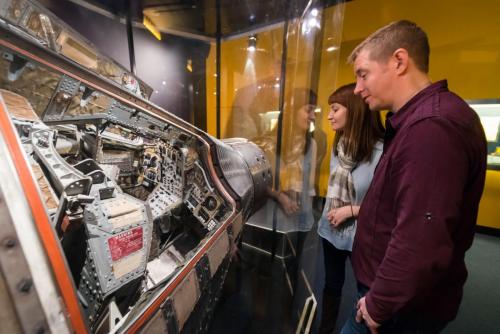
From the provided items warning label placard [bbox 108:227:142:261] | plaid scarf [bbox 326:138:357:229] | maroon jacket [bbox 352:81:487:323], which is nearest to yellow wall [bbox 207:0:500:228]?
plaid scarf [bbox 326:138:357:229]

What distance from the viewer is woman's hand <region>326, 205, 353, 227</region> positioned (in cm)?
146

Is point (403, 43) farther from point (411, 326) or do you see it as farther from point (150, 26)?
point (150, 26)

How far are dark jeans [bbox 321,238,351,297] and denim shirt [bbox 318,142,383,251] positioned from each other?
0.09 meters

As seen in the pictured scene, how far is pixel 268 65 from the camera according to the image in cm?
305

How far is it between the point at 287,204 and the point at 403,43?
203 centimetres

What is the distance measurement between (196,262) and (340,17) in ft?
8.82

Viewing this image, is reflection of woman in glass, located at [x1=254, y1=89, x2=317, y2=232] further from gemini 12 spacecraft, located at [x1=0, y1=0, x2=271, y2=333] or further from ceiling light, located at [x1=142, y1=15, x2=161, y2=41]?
ceiling light, located at [x1=142, y1=15, x2=161, y2=41]

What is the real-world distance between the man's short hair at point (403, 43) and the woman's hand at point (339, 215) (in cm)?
90

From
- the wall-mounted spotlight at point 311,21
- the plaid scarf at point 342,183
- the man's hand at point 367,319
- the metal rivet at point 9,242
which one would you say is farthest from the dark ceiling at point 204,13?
the metal rivet at point 9,242

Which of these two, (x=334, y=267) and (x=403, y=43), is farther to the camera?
(x=334, y=267)

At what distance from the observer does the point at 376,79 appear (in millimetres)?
937

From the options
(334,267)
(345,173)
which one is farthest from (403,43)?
(334,267)

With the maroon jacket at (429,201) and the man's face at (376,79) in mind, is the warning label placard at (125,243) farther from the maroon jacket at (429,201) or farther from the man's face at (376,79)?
the man's face at (376,79)

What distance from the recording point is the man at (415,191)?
0.69 metres
